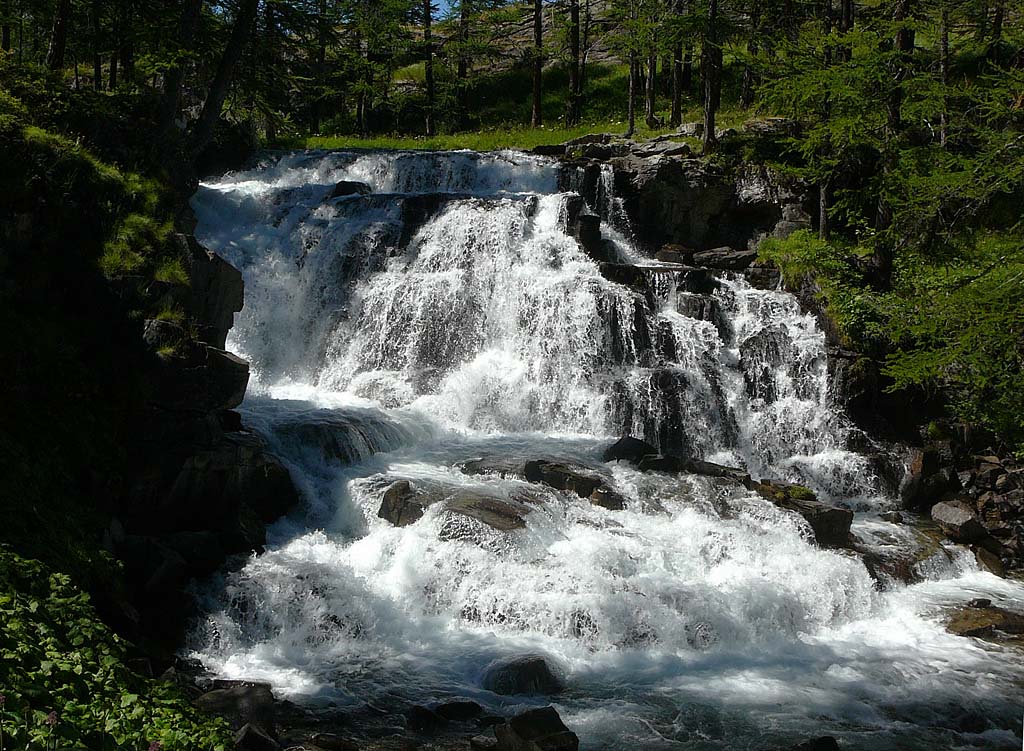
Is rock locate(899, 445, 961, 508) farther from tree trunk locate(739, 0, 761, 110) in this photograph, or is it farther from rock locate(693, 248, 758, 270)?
tree trunk locate(739, 0, 761, 110)

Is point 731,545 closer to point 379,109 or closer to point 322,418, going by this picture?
point 322,418

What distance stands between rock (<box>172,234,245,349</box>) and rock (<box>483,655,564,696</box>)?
757cm

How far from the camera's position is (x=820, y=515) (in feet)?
46.7

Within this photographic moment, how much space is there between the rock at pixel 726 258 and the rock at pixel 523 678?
48.4 feet

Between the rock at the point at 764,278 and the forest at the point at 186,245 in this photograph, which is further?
the rock at the point at 764,278

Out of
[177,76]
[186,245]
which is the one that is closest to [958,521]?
[186,245]

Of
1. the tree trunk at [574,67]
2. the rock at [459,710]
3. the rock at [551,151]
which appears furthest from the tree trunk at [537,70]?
the rock at [459,710]

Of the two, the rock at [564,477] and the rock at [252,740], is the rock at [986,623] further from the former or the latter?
the rock at [252,740]

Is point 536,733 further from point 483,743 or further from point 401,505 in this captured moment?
point 401,505

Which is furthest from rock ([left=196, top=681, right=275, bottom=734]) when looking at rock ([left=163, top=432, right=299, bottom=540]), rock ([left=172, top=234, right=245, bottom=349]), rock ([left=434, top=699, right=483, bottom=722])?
rock ([left=172, top=234, right=245, bottom=349])

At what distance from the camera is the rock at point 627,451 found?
1605 centimetres

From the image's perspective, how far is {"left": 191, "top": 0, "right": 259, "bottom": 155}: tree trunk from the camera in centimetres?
1745

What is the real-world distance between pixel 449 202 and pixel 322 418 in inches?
374

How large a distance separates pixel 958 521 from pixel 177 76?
58.3ft
